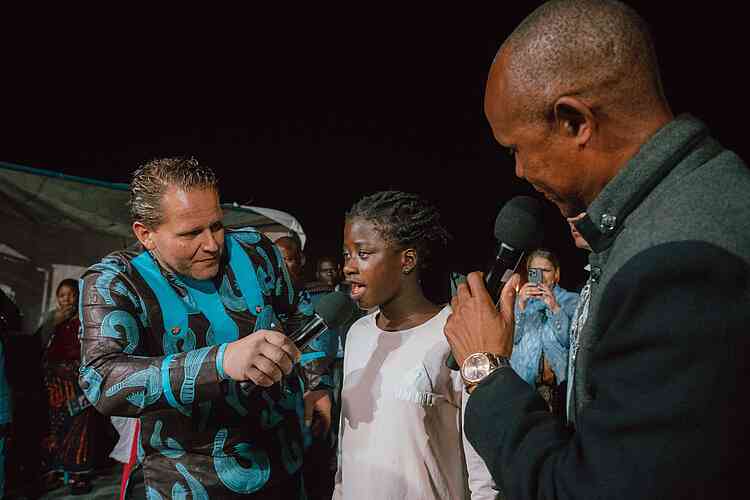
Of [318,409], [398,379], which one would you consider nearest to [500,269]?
[398,379]

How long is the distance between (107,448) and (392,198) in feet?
18.0

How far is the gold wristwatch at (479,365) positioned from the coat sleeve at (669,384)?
0.30 meters

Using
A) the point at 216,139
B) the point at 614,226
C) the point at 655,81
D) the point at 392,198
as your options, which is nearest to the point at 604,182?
the point at 614,226

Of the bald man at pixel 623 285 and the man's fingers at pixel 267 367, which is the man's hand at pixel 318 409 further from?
the bald man at pixel 623 285

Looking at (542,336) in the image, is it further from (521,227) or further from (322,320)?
(521,227)

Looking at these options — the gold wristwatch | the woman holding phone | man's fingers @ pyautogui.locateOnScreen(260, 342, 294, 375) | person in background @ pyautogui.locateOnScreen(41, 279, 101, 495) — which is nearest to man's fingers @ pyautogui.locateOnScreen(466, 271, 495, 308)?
the gold wristwatch

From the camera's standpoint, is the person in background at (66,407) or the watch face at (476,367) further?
the person in background at (66,407)

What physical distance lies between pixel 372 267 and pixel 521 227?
1000 millimetres

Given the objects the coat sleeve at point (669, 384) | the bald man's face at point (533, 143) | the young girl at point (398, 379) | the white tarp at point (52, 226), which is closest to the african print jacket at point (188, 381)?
the young girl at point (398, 379)

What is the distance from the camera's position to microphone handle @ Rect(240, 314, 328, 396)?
69.0 inches

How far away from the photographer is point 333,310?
1997 mm

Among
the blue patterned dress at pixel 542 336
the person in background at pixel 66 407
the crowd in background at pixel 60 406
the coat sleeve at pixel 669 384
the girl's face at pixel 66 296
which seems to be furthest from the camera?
the girl's face at pixel 66 296

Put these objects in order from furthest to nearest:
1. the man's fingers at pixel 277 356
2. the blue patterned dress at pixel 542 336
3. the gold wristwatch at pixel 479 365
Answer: the blue patterned dress at pixel 542 336 < the man's fingers at pixel 277 356 < the gold wristwatch at pixel 479 365

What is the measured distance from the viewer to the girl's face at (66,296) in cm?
610
